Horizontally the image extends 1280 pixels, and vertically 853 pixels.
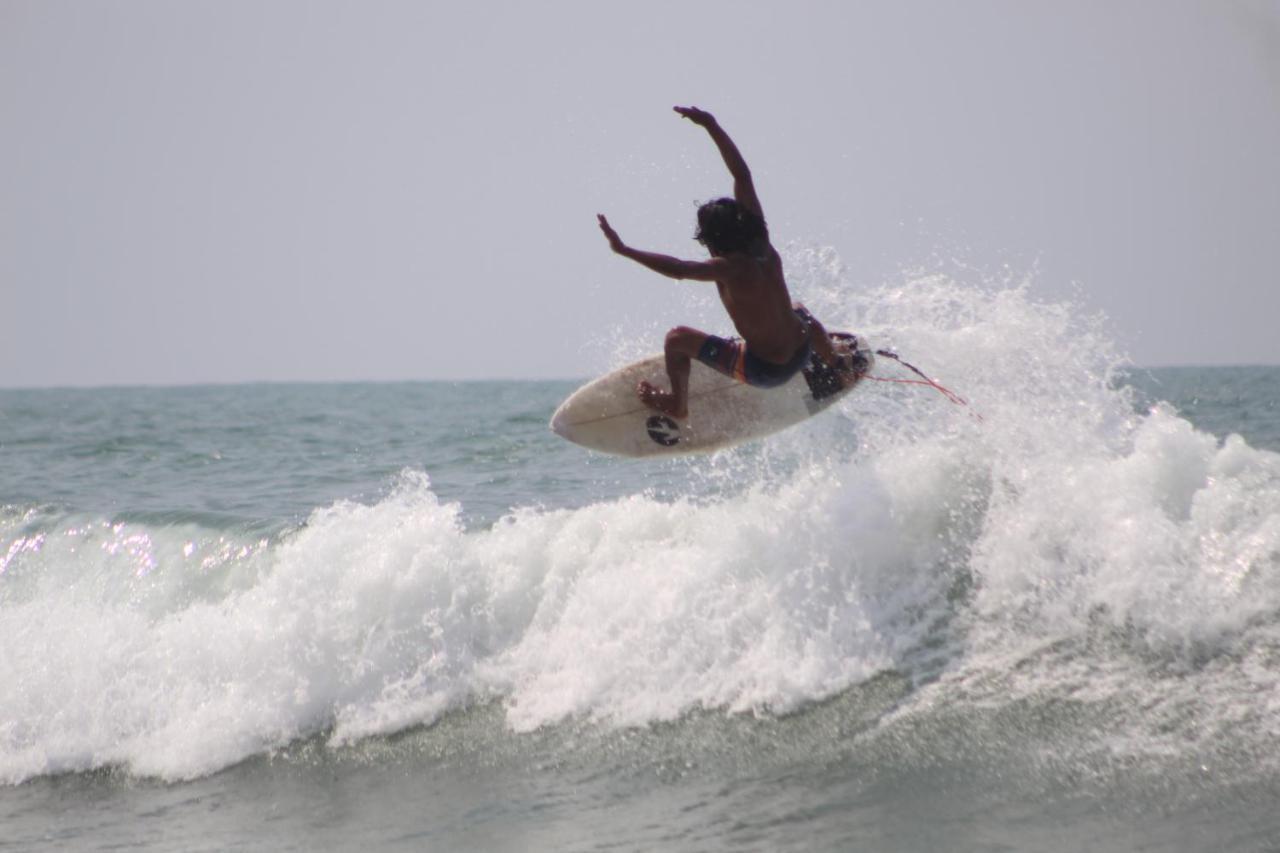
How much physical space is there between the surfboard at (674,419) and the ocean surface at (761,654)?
24 cm

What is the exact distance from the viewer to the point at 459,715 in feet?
22.3

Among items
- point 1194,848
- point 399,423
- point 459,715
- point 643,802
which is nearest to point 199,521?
point 459,715

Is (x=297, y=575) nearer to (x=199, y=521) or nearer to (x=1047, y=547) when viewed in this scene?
(x=199, y=521)

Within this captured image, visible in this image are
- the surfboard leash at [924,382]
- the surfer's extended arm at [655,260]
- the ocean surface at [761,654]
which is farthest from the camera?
the surfboard leash at [924,382]

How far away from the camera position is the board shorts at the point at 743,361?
265 inches

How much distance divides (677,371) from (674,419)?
3.49ft

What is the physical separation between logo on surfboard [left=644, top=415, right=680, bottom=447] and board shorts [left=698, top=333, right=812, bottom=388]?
1142mm

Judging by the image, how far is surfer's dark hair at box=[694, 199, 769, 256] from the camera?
6.00 m

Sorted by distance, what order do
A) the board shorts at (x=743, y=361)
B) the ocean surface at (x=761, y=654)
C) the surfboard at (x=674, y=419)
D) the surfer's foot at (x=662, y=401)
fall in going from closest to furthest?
1. the ocean surface at (x=761, y=654)
2. the board shorts at (x=743, y=361)
3. the surfer's foot at (x=662, y=401)
4. the surfboard at (x=674, y=419)

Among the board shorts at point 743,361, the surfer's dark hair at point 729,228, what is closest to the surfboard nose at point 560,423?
the board shorts at point 743,361

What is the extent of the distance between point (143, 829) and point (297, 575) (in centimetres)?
221

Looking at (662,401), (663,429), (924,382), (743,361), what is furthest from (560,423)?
(924,382)

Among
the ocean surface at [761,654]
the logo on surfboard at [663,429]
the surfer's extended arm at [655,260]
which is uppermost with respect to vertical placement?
the surfer's extended arm at [655,260]

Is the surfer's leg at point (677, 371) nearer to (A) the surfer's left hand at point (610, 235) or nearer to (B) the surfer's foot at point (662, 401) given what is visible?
(B) the surfer's foot at point (662, 401)
